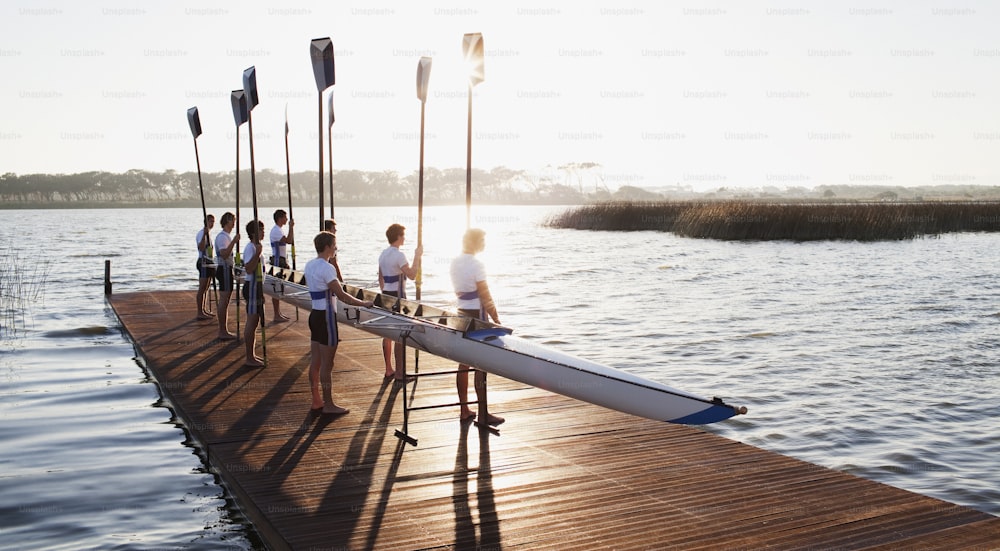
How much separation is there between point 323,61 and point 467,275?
20.7 ft

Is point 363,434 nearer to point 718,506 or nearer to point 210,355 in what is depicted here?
point 718,506

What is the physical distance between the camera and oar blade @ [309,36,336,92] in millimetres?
12625

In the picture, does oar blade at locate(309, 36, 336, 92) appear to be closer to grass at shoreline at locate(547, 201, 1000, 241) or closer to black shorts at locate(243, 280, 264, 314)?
black shorts at locate(243, 280, 264, 314)

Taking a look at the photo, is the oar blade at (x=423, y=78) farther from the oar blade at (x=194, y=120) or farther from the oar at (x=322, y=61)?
the oar blade at (x=194, y=120)

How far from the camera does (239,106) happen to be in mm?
15898

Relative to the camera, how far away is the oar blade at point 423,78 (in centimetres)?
1181

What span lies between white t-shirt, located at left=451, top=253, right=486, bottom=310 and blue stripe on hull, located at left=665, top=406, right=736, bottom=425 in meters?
2.16

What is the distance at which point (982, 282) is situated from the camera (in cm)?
3106

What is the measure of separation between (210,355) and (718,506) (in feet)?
28.8

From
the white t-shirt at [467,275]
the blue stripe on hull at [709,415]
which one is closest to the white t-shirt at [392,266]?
the white t-shirt at [467,275]

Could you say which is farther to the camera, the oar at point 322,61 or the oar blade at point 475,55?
the oar at point 322,61

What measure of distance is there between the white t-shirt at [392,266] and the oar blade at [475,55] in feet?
8.97

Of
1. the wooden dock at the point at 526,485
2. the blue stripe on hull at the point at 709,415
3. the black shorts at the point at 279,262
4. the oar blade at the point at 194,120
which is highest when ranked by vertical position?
the oar blade at the point at 194,120

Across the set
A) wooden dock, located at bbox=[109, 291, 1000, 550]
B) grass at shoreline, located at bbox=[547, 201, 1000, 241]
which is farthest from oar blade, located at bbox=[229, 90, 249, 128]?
grass at shoreline, located at bbox=[547, 201, 1000, 241]
